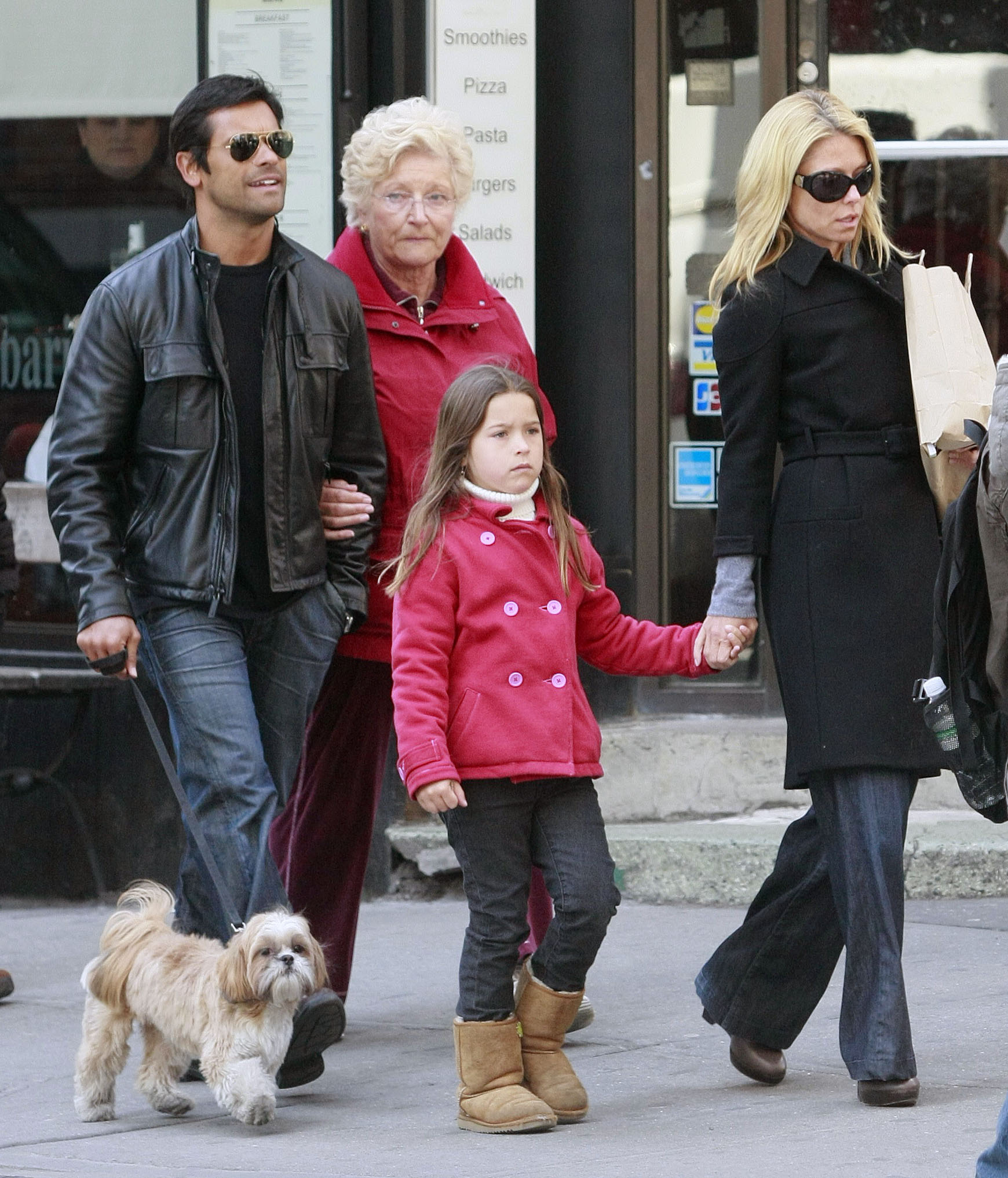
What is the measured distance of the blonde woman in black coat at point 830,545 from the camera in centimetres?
418

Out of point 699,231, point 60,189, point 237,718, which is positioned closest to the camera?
point 237,718

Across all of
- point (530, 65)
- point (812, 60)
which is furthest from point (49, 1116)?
point (812, 60)

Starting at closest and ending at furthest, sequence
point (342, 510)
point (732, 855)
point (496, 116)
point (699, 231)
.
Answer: point (342, 510) < point (732, 855) < point (496, 116) < point (699, 231)

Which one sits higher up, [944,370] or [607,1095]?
[944,370]

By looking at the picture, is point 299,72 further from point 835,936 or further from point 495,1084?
point 495,1084

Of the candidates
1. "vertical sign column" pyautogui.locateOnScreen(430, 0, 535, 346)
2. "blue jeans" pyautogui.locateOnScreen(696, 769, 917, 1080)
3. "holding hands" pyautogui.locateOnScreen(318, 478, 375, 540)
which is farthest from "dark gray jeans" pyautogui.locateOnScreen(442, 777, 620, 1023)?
"vertical sign column" pyautogui.locateOnScreen(430, 0, 535, 346)

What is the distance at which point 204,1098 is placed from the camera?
181 inches

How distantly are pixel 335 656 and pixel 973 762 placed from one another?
1.96m

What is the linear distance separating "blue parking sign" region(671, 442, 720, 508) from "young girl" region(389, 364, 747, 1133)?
2.57 metres

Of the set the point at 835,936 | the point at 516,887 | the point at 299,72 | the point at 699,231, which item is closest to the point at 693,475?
the point at 699,231

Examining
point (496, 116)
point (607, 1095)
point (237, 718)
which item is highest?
point (496, 116)

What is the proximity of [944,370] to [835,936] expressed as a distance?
123 cm

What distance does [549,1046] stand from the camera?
420 cm

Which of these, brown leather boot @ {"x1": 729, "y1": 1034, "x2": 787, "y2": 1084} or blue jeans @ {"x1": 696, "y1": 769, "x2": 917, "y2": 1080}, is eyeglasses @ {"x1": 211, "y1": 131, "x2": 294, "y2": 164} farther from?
brown leather boot @ {"x1": 729, "y1": 1034, "x2": 787, "y2": 1084}
